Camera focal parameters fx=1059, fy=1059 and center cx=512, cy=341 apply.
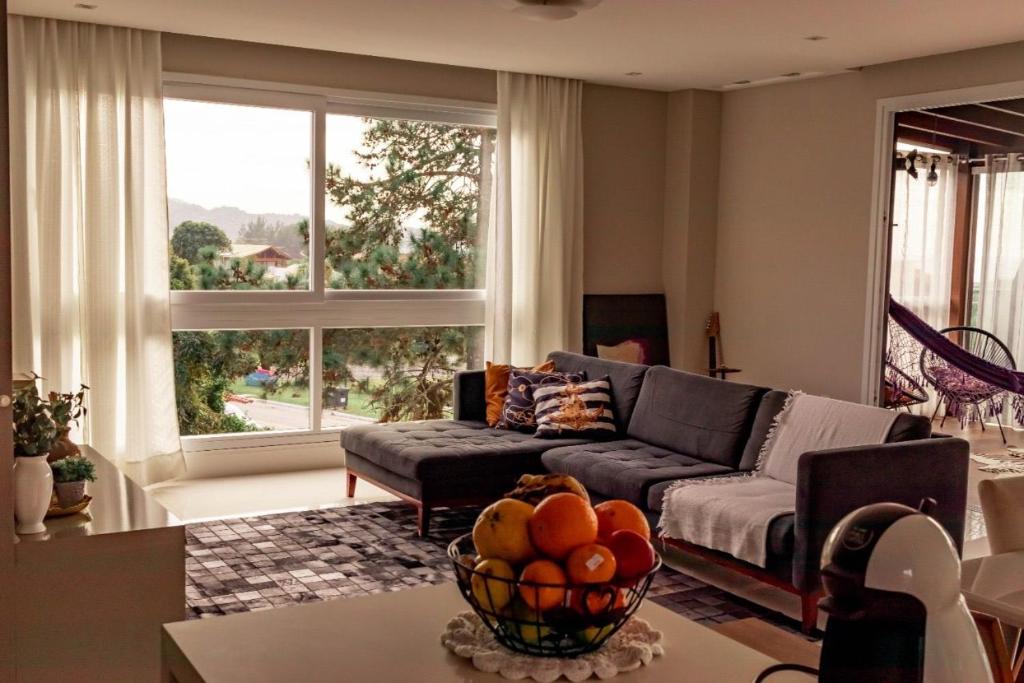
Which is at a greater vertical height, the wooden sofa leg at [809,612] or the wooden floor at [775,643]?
the wooden floor at [775,643]

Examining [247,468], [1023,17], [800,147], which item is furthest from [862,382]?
[247,468]

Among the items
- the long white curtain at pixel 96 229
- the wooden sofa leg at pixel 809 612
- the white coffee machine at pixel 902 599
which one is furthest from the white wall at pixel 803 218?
the white coffee machine at pixel 902 599

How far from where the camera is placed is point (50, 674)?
2.56 meters

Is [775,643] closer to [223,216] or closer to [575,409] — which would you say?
[575,409]

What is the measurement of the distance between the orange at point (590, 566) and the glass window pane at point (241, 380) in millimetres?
5259

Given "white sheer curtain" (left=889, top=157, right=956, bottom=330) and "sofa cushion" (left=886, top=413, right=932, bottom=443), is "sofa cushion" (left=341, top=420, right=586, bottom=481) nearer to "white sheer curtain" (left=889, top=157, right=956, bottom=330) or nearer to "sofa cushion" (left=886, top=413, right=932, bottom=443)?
"sofa cushion" (left=886, top=413, right=932, bottom=443)

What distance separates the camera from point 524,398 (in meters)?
5.74

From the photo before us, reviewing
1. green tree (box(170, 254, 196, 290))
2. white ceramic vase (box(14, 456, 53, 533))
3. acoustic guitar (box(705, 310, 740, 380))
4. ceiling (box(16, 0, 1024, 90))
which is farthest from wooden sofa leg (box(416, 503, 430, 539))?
acoustic guitar (box(705, 310, 740, 380))

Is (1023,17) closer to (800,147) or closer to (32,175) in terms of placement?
(800,147)

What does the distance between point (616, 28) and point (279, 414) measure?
3.06 m

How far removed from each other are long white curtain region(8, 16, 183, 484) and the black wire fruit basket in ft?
15.5

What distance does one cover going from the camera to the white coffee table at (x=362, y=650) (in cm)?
135

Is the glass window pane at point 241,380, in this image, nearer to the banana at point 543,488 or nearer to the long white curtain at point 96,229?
the long white curtain at point 96,229

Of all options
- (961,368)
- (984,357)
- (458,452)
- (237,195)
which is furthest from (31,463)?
(984,357)
